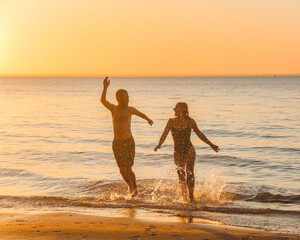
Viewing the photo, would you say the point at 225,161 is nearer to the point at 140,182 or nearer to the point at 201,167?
the point at 201,167

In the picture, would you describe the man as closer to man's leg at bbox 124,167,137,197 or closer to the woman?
man's leg at bbox 124,167,137,197

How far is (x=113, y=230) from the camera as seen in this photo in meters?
6.57

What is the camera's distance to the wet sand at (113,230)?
20.6 feet

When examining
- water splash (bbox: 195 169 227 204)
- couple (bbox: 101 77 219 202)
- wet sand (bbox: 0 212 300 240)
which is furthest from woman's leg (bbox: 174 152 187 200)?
wet sand (bbox: 0 212 300 240)

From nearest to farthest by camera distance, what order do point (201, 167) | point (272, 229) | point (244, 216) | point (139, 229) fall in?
point (139, 229) → point (272, 229) → point (244, 216) → point (201, 167)

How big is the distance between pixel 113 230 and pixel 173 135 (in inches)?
121

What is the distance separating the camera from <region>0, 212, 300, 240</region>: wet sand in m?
6.28

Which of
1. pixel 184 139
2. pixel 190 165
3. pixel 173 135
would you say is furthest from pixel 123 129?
pixel 190 165

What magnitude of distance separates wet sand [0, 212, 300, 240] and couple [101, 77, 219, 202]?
201 cm

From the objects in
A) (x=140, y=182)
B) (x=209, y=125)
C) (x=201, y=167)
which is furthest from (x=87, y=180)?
(x=209, y=125)

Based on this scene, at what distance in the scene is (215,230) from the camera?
6684mm

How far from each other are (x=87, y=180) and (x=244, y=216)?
5034mm

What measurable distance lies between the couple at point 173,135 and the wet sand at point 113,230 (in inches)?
79.0

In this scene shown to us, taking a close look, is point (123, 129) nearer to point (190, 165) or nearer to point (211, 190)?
point (190, 165)
